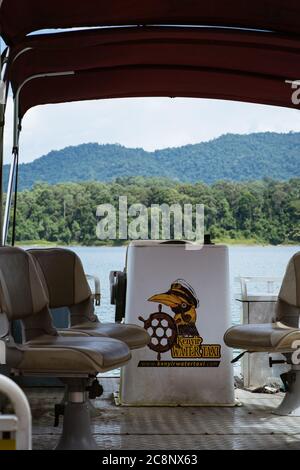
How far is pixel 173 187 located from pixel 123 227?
1.05 metres

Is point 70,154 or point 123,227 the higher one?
point 70,154

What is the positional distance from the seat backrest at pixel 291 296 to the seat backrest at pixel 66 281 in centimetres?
111

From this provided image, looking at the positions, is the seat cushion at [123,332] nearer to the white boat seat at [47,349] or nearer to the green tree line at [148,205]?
the white boat seat at [47,349]

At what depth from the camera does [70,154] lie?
838cm

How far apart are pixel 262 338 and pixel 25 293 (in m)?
1.27

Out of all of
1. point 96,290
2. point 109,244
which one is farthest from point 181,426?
point 109,244

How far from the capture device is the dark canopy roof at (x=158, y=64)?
4574 millimetres

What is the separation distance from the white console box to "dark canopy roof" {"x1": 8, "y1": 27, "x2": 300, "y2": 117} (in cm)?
115

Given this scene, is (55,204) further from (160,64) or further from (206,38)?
(206,38)

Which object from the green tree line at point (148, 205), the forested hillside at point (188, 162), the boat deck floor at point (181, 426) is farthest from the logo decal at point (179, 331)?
the forested hillside at point (188, 162)

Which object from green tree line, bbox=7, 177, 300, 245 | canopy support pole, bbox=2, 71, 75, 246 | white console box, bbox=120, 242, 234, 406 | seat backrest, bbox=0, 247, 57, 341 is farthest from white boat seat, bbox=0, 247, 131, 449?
green tree line, bbox=7, 177, 300, 245

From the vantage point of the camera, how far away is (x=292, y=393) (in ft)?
14.9

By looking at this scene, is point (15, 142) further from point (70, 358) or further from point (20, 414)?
point (20, 414)
